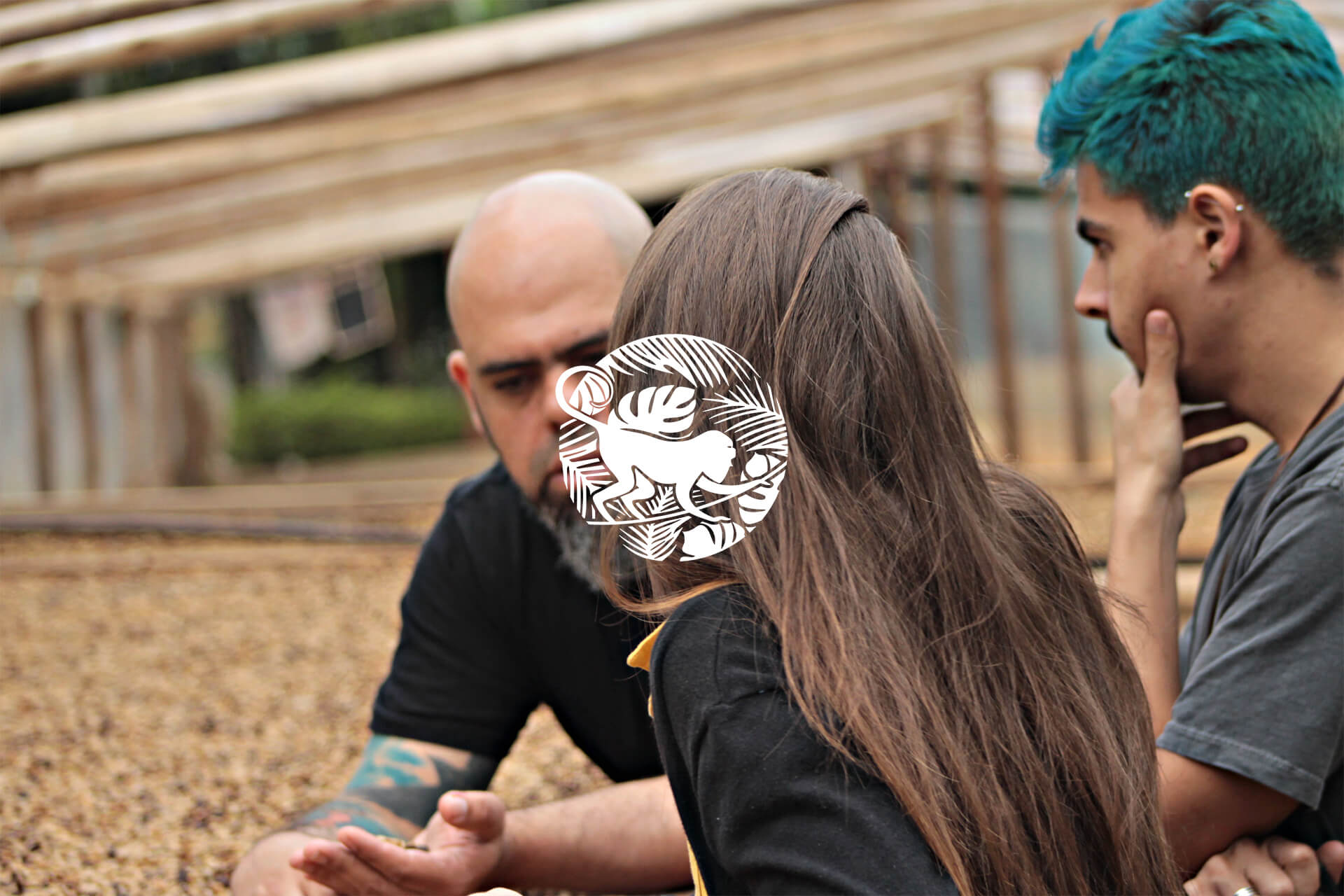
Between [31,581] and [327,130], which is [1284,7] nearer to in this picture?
[327,130]

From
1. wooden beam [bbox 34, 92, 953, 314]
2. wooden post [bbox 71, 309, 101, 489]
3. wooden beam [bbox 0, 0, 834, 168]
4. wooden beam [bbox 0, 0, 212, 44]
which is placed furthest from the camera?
wooden post [bbox 71, 309, 101, 489]

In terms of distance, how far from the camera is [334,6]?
169 inches

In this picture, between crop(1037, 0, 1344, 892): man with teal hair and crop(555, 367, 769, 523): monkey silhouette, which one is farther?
crop(1037, 0, 1344, 892): man with teal hair

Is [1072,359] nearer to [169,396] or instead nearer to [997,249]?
[997,249]

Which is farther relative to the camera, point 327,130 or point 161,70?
point 161,70

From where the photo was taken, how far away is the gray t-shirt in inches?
51.1

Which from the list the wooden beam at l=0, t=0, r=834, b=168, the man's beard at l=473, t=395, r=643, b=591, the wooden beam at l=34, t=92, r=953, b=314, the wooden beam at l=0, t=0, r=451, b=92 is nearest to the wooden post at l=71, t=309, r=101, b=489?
the wooden beam at l=34, t=92, r=953, b=314

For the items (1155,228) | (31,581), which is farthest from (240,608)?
(1155,228)

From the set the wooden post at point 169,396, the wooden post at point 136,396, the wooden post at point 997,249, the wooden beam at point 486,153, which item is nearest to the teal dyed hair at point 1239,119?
the wooden beam at point 486,153

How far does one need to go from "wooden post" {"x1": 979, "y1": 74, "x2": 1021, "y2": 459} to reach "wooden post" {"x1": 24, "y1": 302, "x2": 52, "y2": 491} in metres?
6.89

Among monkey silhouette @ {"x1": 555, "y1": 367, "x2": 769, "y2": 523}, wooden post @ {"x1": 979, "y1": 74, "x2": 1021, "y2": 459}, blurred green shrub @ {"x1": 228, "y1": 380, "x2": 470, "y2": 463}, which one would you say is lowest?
blurred green shrub @ {"x1": 228, "y1": 380, "x2": 470, "y2": 463}

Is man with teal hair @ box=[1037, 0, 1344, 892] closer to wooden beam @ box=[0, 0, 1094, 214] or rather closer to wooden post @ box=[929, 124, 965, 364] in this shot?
wooden beam @ box=[0, 0, 1094, 214]

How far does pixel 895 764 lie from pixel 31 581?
540 cm

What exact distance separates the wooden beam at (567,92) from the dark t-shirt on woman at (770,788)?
4181 millimetres
